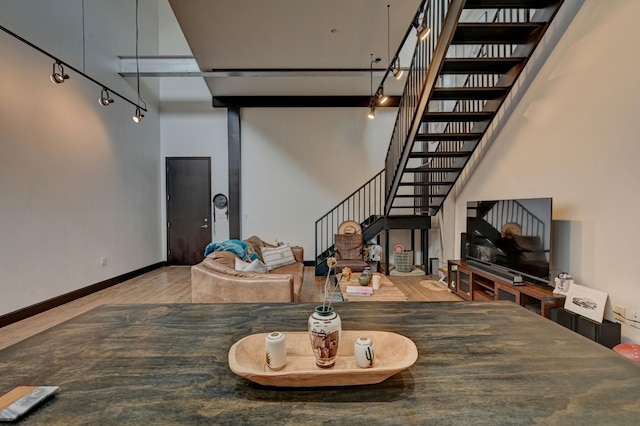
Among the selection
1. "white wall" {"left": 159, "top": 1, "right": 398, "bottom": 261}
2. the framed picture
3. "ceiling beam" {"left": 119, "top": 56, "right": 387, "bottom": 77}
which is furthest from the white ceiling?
the framed picture

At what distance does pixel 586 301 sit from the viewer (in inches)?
97.3

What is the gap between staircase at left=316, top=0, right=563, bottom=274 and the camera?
9.45ft

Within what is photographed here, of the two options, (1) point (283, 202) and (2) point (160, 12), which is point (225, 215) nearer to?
(1) point (283, 202)

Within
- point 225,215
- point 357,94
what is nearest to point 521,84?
point 357,94

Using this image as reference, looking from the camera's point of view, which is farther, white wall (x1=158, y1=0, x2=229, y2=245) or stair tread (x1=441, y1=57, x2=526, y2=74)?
white wall (x1=158, y1=0, x2=229, y2=245)

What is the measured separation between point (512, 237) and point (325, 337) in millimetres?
3227

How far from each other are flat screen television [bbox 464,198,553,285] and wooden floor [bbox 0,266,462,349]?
0.88 m

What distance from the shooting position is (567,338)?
1028 mm

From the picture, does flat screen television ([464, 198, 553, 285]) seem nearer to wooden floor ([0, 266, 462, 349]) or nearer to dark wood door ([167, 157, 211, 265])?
wooden floor ([0, 266, 462, 349])

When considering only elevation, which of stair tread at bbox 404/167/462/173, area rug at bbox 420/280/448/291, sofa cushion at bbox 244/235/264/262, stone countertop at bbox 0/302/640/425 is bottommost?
area rug at bbox 420/280/448/291

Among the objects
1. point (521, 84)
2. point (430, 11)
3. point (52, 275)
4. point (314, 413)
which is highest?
point (430, 11)

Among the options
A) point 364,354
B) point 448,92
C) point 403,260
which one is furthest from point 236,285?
point 403,260

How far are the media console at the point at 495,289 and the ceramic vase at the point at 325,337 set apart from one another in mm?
2691

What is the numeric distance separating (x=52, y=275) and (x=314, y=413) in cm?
464
